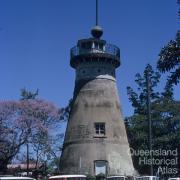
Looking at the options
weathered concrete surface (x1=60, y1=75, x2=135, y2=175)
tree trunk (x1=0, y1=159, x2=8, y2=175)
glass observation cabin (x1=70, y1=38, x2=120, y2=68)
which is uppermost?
glass observation cabin (x1=70, y1=38, x2=120, y2=68)

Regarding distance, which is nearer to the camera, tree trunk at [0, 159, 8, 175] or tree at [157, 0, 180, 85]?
tree at [157, 0, 180, 85]

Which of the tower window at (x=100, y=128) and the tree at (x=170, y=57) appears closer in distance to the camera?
the tree at (x=170, y=57)

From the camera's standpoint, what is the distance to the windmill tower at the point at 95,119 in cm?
4516

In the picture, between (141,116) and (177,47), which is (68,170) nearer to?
(141,116)

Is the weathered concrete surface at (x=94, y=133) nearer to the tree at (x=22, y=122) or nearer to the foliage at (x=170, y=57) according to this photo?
the tree at (x=22, y=122)

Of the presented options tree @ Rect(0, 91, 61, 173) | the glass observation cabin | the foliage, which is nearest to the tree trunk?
tree @ Rect(0, 91, 61, 173)

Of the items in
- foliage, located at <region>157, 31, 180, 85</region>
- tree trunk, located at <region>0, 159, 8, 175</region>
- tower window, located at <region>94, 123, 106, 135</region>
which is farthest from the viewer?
tower window, located at <region>94, 123, 106, 135</region>

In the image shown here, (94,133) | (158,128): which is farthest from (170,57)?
(158,128)

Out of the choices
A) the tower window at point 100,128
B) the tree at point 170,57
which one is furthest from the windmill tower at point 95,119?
the tree at point 170,57

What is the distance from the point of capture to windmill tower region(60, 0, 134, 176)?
148ft

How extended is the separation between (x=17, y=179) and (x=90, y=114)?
68.1 ft

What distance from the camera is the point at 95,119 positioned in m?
46.4

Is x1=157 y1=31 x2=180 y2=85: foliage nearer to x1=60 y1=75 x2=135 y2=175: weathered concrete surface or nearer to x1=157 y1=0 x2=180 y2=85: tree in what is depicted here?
x1=157 y1=0 x2=180 y2=85: tree

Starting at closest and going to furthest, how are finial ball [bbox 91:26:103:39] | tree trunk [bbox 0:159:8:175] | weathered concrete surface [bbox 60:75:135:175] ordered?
tree trunk [bbox 0:159:8:175], weathered concrete surface [bbox 60:75:135:175], finial ball [bbox 91:26:103:39]
